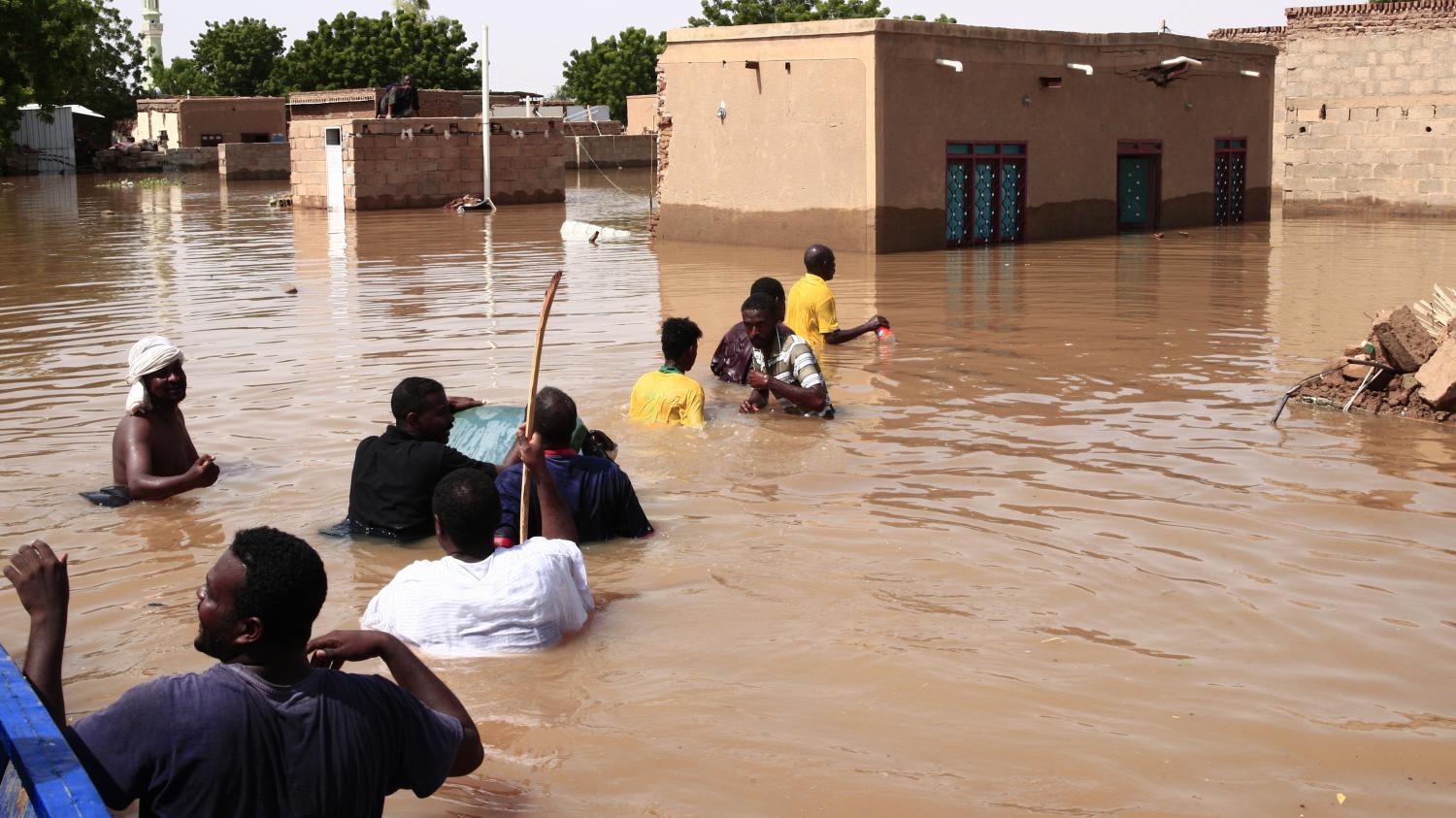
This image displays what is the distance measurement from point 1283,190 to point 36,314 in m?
24.8

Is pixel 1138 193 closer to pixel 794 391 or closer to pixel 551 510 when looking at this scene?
pixel 794 391

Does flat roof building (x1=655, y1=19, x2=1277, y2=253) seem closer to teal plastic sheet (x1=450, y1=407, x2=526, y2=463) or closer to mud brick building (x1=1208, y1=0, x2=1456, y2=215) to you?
mud brick building (x1=1208, y1=0, x2=1456, y2=215)

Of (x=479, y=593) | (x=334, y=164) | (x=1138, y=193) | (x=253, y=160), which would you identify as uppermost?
(x=253, y=160)

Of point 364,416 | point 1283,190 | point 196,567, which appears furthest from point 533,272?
point 1283,190

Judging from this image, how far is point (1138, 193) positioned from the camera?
86.4 feet

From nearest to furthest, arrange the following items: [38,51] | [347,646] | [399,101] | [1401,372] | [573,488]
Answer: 1. [347,646]
2. [573,488]
3. [1401,372]
4. [399,101]
5. [38,51]

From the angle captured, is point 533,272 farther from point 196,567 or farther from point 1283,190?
point 1283,190

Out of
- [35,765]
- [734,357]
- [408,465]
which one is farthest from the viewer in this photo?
[734,357]

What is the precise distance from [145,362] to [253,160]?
45.7m

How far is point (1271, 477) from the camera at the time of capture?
25.3ft

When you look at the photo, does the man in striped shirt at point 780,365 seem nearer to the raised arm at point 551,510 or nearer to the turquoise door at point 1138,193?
the raised arm at point 551,510

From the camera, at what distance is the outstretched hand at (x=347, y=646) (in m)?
3.59

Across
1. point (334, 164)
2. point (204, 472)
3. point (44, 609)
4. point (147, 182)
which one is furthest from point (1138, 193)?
→ point (147, 182)

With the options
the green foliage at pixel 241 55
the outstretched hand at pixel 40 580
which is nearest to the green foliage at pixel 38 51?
the green foliage at pixel 241 55
